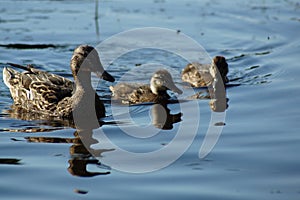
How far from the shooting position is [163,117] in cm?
828

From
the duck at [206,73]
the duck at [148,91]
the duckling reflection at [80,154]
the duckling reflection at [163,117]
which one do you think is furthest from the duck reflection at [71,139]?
the duck at [206,73]

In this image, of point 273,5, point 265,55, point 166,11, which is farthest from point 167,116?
point 273,5

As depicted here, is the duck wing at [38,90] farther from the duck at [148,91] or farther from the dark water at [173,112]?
the duck at [148,91]

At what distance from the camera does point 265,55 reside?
36.7 ft

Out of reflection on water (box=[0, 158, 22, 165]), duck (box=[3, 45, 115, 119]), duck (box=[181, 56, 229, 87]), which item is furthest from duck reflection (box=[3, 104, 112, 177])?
duck (box=[181, 56, 229, 87])

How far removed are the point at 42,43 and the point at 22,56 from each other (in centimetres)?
73

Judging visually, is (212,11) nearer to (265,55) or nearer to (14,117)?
(265,55)

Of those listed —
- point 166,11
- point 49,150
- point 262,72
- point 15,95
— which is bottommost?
point 49,150

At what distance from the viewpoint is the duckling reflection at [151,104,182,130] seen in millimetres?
7915

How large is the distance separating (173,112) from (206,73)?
5.62 ft

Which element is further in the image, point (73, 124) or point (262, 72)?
point (262, 72)

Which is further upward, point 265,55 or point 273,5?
point 273,5

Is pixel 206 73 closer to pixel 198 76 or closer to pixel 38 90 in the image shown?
pixel 198 76

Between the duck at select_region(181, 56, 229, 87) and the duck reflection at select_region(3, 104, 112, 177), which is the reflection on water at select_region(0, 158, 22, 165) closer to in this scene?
the duck reflection at select_region(3, 104, 112, 177)
